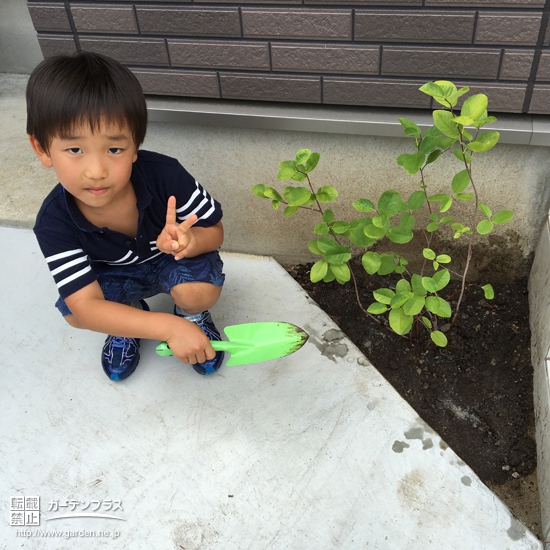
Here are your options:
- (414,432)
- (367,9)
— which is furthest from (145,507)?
(367,9)

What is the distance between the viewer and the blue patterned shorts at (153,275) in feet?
6.15

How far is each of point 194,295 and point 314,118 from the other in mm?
770

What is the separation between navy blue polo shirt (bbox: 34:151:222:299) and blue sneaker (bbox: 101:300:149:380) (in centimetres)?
28

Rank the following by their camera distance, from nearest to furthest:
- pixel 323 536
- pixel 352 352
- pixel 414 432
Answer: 1. pixel 323 536
2. pixel 414 432
3. pixel 352 352

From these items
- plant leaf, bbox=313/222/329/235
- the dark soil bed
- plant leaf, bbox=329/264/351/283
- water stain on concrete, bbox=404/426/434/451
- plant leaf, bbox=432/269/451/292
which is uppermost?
plant leaf, bbox=313/222/329/235

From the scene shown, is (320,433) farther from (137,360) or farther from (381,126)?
(381,126)

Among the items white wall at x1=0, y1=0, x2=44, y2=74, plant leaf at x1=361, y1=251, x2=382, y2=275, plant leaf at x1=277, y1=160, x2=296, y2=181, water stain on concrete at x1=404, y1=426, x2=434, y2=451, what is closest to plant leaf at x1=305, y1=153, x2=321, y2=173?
plant leaf at x1=277, y1=160, x2=296, y2=181

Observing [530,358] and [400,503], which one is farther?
[530,358]

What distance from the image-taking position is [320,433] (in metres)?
1.71

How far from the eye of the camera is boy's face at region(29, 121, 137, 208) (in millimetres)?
1452

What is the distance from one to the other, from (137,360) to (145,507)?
21.0 inches

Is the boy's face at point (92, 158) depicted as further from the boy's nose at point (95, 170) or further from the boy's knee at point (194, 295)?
the boy's knee at point (194, 295)

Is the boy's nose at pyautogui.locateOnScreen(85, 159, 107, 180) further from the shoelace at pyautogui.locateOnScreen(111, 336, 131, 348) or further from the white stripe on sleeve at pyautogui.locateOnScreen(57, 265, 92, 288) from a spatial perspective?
the shoelace at pyautogui.locateOnScreen(111, 336, 131, 348)

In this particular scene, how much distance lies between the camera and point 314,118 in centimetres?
203
